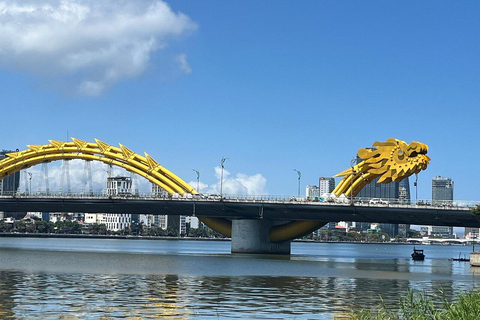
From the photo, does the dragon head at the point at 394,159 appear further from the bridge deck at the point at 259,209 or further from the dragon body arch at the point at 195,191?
the bridge deck at the point at 259,209

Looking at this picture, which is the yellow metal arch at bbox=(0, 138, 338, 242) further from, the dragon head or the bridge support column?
the dragon head

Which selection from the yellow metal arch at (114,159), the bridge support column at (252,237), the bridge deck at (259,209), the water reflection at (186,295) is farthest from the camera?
the yellow metal arch at (114,159)

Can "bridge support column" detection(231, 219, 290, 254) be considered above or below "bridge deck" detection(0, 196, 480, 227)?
below

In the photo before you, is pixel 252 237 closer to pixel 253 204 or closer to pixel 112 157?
pixel 253 204

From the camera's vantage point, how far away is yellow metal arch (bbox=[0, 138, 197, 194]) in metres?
143

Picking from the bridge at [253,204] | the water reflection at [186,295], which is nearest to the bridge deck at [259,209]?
the bridge at [253,204]

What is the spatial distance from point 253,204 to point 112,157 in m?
33.5

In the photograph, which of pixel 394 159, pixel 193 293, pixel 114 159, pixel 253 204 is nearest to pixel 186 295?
pixel 193 293

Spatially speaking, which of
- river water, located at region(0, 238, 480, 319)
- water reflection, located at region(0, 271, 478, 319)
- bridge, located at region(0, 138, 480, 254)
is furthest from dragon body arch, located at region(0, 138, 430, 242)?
water reflection, located at region(0, 271, 478, 319)

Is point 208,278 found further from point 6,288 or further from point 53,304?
point 53,304

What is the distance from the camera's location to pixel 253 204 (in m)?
124

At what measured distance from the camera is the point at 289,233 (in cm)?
13462

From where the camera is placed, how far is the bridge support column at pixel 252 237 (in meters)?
132

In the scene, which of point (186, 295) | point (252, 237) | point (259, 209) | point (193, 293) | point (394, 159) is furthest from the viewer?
point (252, 237)
